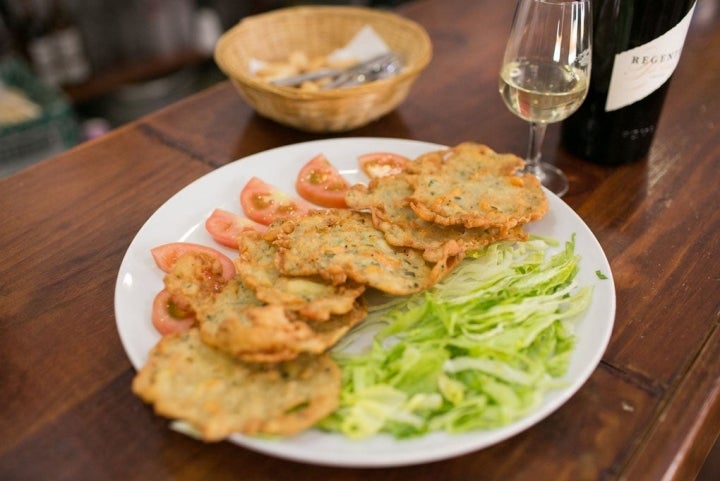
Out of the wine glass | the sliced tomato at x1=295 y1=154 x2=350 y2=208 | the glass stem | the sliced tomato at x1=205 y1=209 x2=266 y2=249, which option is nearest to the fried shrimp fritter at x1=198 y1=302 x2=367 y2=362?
the sliced tomato at x1=205 y1=209 x2=266 y2=249

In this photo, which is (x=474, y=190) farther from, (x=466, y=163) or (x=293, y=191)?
(x=293, y=191)

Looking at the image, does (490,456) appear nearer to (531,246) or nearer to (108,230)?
(531,246)

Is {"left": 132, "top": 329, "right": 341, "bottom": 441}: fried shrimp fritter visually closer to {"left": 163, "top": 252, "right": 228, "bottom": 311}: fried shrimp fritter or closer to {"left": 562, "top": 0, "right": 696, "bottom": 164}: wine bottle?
{"left": 163, "top": 252, "right": 228, "bottom": 311}: fried shrimp fritter

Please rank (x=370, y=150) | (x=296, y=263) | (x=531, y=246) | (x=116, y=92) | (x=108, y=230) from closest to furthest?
(x=296, y=263), (x=531, y=246), (x=108, y=230), (x=370, y=150), (x=116, y=92)

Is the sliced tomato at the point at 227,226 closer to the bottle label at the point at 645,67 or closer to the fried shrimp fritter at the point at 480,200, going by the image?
the fried shrimp fritter at the point at 480,200

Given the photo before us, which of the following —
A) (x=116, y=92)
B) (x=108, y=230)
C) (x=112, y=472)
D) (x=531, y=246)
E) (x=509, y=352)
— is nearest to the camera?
(x=112, y=472)

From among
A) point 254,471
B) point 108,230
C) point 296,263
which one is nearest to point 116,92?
point 108,230

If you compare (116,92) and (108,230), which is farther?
(116,92)
